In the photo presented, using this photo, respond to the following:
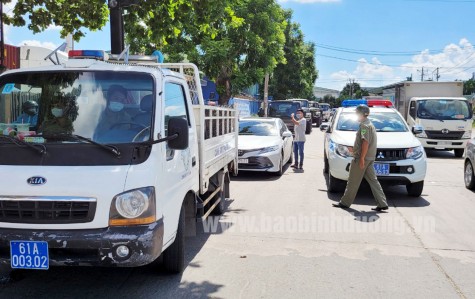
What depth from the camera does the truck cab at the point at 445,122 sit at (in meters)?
15.8

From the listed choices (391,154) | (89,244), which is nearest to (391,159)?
(391,154)

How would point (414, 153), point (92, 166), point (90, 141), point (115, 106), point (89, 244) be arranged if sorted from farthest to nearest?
1. point (414, 153)
2. point (115, 106)
3. point (90, 141)
4. point (92, 166)
5. point (89, 244)

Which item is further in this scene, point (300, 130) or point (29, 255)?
point (300, 130)

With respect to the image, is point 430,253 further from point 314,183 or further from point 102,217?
point 314,183

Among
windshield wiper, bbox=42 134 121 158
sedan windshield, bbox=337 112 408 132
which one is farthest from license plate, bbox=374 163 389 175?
windshield wiper, bbox=42 134 121 158

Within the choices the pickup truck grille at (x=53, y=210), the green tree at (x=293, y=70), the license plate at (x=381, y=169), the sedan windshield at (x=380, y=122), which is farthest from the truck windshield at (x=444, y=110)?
the green tree at (x=293, y=70)

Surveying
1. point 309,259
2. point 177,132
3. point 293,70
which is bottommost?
point 309,259

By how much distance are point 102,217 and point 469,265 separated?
3.88 meters

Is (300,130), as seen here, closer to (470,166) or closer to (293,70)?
(470,166)

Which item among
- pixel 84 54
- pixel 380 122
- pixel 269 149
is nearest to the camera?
pixel 84 54

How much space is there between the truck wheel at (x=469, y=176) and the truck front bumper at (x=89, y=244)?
790 cm

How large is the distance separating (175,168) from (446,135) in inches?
553

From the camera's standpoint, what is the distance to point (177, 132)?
3.90 meters

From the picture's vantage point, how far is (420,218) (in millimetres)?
7008
